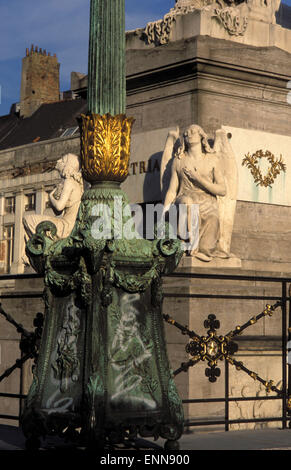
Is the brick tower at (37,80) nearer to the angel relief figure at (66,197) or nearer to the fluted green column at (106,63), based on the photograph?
the angel relief figure at (66,197)

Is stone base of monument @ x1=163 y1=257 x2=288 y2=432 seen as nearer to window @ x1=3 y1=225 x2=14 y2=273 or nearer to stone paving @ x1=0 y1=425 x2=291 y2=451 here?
stone paving @ x1=0 y1=425 x2=291 y2=451

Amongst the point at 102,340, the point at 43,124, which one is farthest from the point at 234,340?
the point at 43,124

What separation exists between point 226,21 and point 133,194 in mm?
2640

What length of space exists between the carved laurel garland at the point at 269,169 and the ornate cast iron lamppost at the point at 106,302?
15.1 feet

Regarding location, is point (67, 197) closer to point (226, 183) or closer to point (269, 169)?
point (226, 183)

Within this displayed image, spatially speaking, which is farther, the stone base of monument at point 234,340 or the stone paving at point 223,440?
the stone base of monument at point 234,340

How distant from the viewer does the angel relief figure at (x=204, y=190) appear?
43.4ft

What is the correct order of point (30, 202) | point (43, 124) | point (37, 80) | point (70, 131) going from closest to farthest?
point (70, 131), point (30, 202), point (43, 124), point (37, 80)

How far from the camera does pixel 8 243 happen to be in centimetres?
6850

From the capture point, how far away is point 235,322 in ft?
42.0

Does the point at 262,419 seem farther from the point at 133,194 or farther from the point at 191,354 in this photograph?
the point at 133,194

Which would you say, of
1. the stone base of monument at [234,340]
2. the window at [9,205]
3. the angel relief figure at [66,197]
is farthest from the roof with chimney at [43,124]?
the stone base of monument at [234,340]

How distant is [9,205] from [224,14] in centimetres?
5641

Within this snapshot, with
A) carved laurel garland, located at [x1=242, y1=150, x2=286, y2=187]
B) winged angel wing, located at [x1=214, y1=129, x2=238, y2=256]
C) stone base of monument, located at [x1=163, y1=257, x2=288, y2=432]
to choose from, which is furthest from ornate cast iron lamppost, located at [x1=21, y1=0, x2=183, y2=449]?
carved laurel garland, located at [x1=242, y1=150, x2=286, y2=187]
